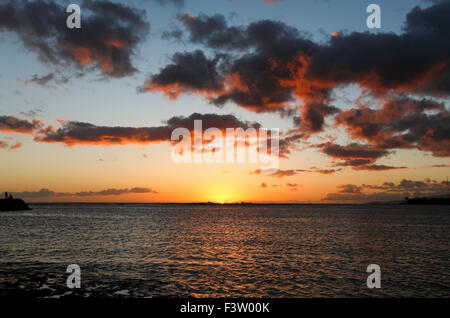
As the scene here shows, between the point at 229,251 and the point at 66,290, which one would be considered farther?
the point at 229,251

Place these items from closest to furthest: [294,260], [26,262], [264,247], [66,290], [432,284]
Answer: [66,290] → [432,284] → [26,262] → [294,260] → [264,247]

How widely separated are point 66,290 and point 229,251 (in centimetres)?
2676

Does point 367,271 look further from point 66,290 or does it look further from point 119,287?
point 66,290

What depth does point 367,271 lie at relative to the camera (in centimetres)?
3388

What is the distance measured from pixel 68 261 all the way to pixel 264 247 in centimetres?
2804
